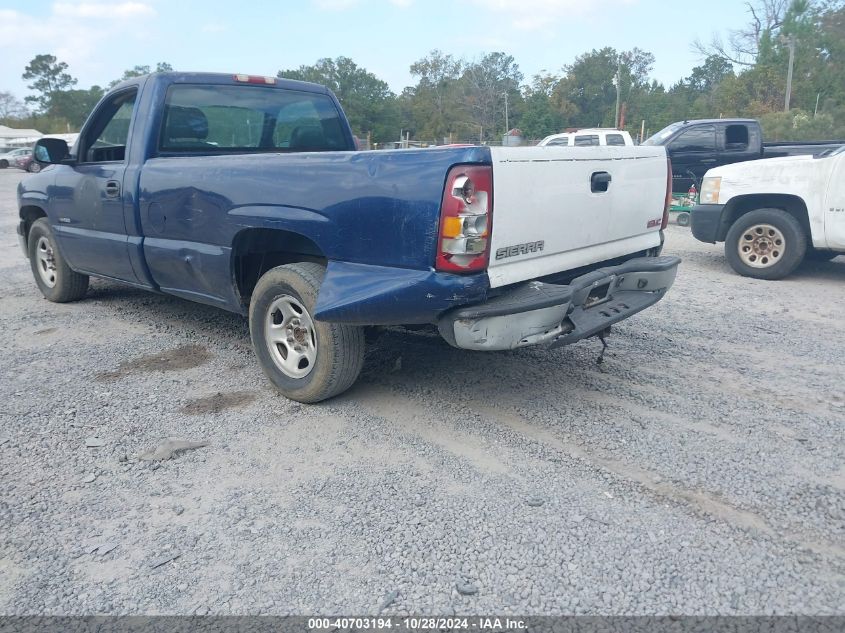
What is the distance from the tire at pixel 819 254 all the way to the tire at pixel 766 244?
11.5 inches

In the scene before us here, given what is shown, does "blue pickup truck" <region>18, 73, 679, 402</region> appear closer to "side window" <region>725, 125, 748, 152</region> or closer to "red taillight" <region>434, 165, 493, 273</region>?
"red taillight" <region>434, 165, 493, 273</region>

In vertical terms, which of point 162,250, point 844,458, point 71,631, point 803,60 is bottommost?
point 71,631

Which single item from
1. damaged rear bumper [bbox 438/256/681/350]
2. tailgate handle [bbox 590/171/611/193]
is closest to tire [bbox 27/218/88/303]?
damaged rear bumper [bbox 438/256/681/350]

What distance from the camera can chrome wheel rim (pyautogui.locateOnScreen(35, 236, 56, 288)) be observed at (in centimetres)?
664

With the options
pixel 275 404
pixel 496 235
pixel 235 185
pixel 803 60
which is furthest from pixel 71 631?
pixel 803 60

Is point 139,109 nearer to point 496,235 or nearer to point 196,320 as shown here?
point 196,320

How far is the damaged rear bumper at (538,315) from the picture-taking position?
3309 mm

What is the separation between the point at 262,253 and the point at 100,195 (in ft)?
5.76

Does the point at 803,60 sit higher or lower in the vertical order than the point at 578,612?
higher

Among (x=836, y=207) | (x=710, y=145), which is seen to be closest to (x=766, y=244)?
(x=836, y=207)

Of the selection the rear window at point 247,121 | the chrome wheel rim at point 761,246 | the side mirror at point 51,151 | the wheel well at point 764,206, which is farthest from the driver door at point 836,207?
the side mirror at point 51,151

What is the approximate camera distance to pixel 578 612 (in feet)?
Answer: 7.54

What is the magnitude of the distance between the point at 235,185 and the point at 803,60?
4517cm

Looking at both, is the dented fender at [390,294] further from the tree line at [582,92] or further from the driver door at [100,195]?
the tree line at [582,92]
